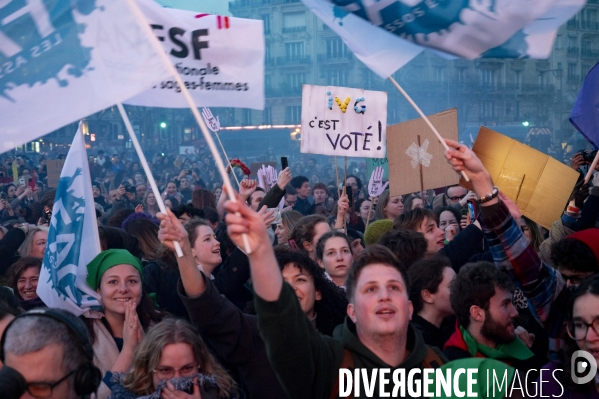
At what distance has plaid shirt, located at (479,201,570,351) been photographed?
3.62m

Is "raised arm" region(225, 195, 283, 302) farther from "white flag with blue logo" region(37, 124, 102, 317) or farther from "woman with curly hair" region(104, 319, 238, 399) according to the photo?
"white flag with blue logo" region(37, 124, 102, 317)

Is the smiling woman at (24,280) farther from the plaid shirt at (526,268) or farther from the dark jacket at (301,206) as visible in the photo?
the dark jacket at (301,206)

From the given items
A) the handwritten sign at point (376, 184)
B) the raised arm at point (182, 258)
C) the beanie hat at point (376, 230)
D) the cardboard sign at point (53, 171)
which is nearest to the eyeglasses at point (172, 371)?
the raised arm at point (182, 258)

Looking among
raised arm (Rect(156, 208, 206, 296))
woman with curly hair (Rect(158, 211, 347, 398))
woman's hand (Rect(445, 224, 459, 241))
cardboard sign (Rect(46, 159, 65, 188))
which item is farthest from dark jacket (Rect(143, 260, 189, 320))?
cardboard sign (Rect(46, 159, 65, 188))

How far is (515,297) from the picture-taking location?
15.3 ft

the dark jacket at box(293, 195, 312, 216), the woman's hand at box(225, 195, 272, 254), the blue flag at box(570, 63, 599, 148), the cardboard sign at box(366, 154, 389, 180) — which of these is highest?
the blue flag at box(570, 63, 599, 148)

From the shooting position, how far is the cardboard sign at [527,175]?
5133mm

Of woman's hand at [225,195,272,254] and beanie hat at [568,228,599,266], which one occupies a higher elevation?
woman's hand at [225,195,272,254]

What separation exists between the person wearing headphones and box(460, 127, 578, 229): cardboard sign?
330 centimetres

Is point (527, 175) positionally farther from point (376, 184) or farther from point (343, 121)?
point (376, 184)

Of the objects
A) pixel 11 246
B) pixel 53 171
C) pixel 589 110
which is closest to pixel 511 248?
pixel 589 110

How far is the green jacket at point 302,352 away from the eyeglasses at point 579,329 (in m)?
0.64

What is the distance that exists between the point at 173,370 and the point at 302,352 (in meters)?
1.02

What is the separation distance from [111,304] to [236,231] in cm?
199
